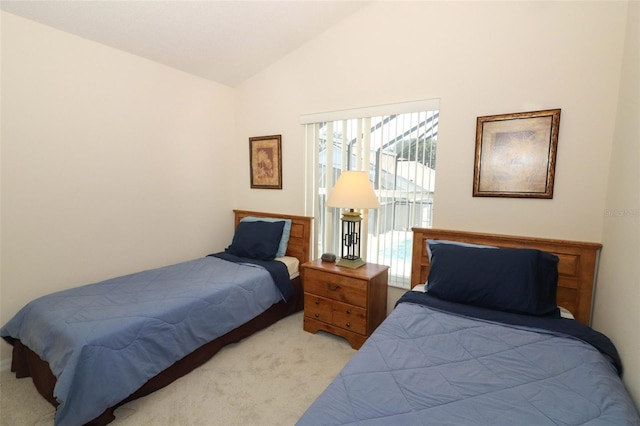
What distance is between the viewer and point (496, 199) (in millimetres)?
2133

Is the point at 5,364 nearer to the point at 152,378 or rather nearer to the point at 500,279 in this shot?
the point at 152,378

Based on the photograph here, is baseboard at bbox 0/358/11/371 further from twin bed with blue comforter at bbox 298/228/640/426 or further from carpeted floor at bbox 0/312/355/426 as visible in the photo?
twin bed with blue comforter at bbox 298/228/640/426

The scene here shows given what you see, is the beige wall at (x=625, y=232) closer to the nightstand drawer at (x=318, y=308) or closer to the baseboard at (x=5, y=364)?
the nightstand drawer at (x=318, y=308)

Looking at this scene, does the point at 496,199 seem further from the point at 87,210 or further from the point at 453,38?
the point at 87,210

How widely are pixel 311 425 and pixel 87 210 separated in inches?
94.7

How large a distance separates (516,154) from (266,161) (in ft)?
7.52

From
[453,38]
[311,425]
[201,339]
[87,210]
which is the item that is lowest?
[201,339]

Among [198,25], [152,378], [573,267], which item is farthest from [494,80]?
[152,378]

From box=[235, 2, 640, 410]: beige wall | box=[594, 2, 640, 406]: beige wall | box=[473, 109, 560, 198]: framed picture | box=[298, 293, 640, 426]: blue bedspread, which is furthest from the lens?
box=[473, 109, 560, 198]: framed picture

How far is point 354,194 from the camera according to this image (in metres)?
2.34

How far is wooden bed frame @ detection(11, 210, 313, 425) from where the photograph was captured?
1687 millimetres

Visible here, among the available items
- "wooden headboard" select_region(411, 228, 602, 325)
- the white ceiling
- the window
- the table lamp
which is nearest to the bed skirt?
the table lamp

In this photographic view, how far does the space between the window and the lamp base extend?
0.78 feet

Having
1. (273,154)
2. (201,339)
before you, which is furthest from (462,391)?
(273,154)
